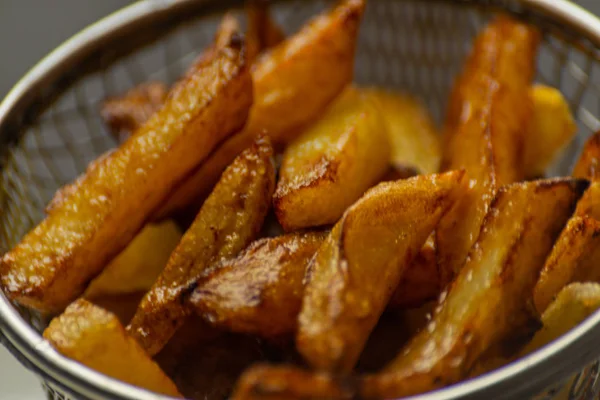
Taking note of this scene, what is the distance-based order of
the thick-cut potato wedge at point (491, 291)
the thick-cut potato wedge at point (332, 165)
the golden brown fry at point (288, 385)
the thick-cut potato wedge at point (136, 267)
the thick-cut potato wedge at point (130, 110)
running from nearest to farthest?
the golden brown fry at point (288, 385) → the thick-cut potato wedge at point (491, 291) → the thick-cut potato wedge at point (332, 165) → the thick-cut potato wedge at point (136, 267) → the thick-cut potato wedge at point (130, 110)

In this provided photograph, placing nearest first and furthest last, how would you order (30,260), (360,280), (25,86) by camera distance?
(360,280) → (30,260) → (25,86)

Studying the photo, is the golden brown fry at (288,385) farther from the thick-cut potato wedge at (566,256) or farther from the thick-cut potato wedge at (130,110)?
the thick-cut potato wedge at (130,110)

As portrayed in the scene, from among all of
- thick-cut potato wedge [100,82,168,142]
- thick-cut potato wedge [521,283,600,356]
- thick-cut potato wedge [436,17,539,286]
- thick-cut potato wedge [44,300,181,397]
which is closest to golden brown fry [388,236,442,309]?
thick-cut potato wedge [436,17,539,286]

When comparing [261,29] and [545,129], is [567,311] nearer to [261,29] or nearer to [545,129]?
[545,129]

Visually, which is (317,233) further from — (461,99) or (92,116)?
(92,116)

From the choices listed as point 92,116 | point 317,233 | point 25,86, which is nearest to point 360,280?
point 317,233

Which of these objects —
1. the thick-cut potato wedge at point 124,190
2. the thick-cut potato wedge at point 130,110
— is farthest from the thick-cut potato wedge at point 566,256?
the thick-cut potato wedge at point 130,110
